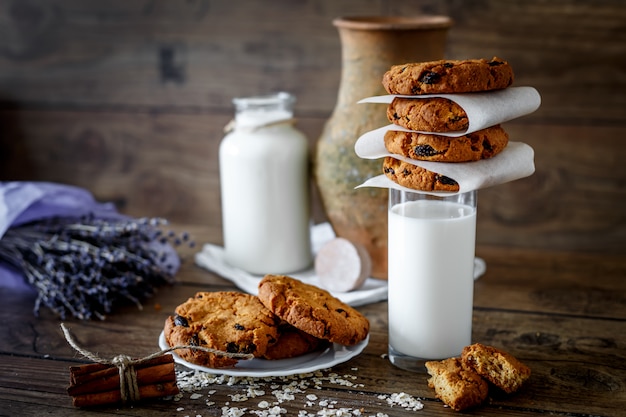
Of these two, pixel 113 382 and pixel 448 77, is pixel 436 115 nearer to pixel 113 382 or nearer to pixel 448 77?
pixel 448 77

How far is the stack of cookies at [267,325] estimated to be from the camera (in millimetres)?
925

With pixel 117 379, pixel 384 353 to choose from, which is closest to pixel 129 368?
pixel 117 379

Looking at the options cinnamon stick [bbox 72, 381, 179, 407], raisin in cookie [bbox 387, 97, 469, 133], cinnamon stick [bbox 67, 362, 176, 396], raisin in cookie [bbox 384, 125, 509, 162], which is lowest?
cinnamon stick [bbox 72, 381, 179, 407]

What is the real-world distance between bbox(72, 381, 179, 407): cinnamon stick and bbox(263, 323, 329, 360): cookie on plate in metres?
0.13

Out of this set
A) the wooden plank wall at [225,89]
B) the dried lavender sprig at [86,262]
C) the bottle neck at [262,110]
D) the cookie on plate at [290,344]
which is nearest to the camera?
the cookie on plate at [290,344]

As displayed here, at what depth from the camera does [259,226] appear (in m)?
1.33

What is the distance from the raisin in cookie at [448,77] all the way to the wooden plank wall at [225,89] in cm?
64

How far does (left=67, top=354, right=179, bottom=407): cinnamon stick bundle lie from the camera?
0.88m

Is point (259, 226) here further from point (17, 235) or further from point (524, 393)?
point (524, 393)

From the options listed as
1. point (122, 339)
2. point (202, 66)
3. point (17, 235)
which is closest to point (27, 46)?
point (202, 66)

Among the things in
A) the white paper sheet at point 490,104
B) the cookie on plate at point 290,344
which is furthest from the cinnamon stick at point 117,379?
the white paper sheet at point 490,104

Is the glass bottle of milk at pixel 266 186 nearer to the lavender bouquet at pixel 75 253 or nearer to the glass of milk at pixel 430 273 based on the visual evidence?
the lavender bouquet at pixel 75 253

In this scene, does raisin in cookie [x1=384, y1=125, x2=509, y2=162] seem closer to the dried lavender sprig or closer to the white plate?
the white plate

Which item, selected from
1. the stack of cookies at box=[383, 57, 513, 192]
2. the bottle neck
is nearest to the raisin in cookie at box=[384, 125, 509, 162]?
the stack of cookies at box=[383, 57, 513, 192]
